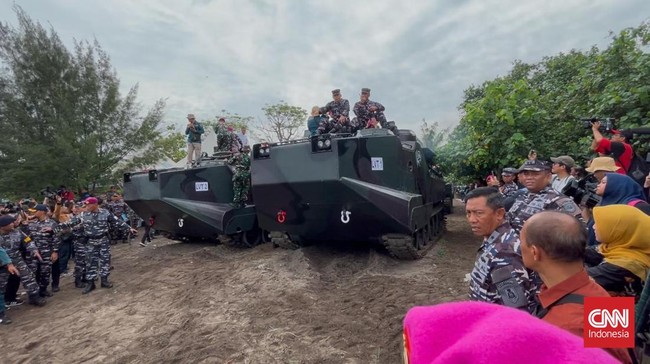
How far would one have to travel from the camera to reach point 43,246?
718 cm

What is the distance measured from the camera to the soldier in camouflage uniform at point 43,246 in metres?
7.11

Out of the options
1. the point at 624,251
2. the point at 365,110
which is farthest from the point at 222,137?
the point at 624,251

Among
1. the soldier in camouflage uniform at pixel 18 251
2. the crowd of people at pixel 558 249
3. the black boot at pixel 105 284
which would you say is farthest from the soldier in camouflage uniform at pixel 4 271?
the crowd of people at pixel 558 249

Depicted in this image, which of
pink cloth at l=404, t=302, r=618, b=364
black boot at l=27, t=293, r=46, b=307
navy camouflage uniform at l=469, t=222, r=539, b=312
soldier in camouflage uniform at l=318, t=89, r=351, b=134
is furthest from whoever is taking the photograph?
soldier in camouflage uniform at l=318, t=89, r=351, b=134

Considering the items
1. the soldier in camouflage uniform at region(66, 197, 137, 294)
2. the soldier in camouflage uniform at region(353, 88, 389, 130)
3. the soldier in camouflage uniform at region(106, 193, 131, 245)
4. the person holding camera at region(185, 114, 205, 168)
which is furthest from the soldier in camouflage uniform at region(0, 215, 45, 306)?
the soldier in camouflage uniform at region(106, 193, 131, 245)

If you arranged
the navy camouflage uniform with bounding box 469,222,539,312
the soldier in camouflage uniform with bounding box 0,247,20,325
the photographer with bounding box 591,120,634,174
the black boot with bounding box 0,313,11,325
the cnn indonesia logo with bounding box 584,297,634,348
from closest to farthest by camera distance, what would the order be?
the cnn indonesia logo with bounding box 584,297,634,348
the navy camouflage uniform with bounding box 469,222,539,312
the photographer with bounding box 591,120,634,174
the black boot with bounding box 0,313,11,325
the soldier in camouflage uniform with bounding box 0,247,20,325

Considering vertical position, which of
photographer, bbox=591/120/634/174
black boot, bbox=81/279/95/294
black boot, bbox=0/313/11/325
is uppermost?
photographer, bbox=591/120/634/174

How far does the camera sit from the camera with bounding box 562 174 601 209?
3910mm

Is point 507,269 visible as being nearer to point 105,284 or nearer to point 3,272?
point 105,284

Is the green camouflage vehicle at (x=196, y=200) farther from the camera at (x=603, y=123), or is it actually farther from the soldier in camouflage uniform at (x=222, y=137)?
the camera at (x=603, y=123)

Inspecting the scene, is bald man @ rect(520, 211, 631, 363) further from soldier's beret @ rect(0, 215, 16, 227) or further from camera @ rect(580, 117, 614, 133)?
soldier's beret @ rect(0, 215, 16, 227)

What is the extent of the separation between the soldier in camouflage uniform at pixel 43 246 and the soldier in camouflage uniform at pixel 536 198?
7347 mm

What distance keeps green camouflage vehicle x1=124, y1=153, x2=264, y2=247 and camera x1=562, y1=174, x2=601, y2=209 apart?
6377mm

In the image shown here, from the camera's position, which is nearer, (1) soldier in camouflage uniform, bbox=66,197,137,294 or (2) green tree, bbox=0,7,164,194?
(1) soldier in camouflage uniform, bbox=66,197,137,294
